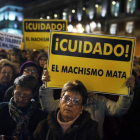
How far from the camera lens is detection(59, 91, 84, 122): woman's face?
2.05 meters

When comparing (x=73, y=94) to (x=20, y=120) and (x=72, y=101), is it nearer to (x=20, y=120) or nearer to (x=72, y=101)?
(x=72, y=101)

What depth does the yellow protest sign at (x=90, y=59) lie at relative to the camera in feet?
9.20

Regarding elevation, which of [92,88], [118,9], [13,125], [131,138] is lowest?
[131,138]

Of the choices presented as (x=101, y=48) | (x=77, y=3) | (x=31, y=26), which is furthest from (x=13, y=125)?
(x=77, y=3)

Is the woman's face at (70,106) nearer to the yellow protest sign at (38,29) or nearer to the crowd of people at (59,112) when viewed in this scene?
the crowd of people at (59,112)

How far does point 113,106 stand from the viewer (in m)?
2.69

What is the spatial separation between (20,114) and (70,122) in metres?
0.71

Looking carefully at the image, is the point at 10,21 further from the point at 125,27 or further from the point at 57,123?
the point at 57,123

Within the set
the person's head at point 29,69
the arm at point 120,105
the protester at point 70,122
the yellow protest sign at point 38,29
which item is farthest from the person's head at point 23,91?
the yellow protest sign at point 38,29

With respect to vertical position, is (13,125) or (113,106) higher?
(113,106)

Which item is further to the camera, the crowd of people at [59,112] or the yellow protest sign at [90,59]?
the yellow protest sign at [90,59]

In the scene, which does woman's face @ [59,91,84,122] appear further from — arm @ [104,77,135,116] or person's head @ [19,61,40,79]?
person's head @ [19,61,40,79]

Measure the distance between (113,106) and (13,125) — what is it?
1.19m

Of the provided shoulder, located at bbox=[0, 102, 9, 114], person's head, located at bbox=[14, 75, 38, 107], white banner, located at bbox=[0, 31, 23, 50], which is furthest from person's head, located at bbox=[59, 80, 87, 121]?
white banner, located at bbox=[0, 31, 23, 50]
